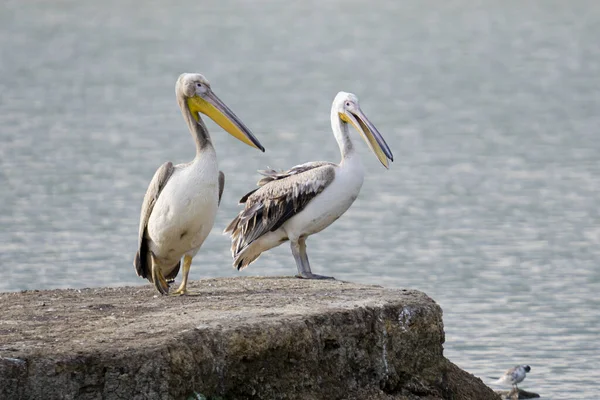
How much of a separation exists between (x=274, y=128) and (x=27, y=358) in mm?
23057

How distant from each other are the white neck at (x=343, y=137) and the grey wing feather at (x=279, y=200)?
0.17 metres

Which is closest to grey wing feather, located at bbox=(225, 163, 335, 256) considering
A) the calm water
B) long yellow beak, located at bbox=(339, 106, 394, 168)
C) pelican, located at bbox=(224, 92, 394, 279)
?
pelican, located at bbox=(224, 92, 394, 279)

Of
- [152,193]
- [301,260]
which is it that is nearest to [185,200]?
[152,193]

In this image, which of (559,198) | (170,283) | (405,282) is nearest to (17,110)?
(559,198)

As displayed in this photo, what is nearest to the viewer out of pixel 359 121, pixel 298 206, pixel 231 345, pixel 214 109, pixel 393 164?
pixel 231 345

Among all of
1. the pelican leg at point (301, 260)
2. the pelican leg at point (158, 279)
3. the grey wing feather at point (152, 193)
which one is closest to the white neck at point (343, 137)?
the pelican leg at point (301, 260)

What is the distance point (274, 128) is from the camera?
1193 inches

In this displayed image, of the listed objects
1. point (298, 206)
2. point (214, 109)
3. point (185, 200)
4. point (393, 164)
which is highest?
point (393, 164)

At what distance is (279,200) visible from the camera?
10898 mm

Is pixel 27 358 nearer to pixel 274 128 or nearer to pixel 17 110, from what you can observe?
pixel 274 128

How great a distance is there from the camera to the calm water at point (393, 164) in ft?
51.4

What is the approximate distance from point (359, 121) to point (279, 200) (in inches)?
43.2

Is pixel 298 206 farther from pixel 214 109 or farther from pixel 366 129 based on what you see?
pixel 214 109

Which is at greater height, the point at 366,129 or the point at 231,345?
the point at 366,129
